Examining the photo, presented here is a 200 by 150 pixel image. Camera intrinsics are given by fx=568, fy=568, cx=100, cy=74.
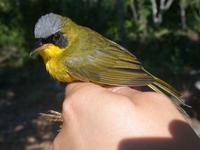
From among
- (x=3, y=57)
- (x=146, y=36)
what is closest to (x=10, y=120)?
(x=3, y=57)

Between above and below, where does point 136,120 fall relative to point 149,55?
above

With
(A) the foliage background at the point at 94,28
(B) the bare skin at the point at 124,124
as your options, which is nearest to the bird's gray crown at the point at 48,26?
(B) the bare skin at the point at 124,124

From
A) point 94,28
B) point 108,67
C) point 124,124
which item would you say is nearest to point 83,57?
point 108,67

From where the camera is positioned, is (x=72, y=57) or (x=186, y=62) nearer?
(x=72, y=57)

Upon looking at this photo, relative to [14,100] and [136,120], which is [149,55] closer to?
[14,100]

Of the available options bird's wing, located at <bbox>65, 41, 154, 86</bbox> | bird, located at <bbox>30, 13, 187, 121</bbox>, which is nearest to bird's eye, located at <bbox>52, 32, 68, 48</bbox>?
bird, located at <bbox>30, 13, 187, 121</bbox>

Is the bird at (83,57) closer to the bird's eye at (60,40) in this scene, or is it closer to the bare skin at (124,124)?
the bird's eye at (60,40)

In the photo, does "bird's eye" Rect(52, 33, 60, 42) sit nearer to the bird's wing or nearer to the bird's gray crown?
the bird's gray crown

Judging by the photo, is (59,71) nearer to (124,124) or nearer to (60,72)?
(60,72)
